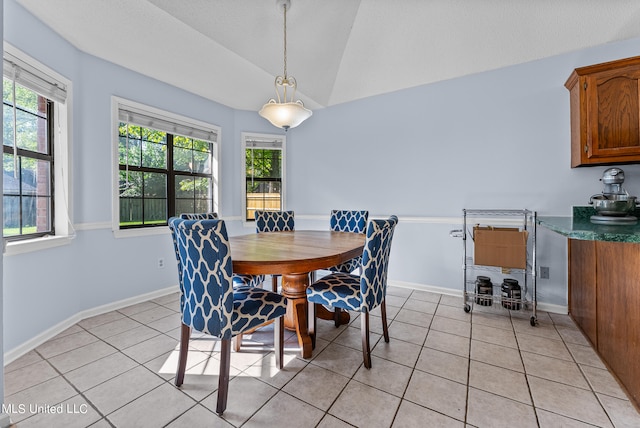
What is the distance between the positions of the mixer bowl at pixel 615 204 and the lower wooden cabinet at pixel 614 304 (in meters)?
0.27

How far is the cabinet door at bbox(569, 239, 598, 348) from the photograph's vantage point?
196cm

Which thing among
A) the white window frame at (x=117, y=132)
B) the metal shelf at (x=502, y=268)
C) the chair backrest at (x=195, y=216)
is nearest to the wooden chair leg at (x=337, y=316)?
the metal shelf at (x=502, y=268)

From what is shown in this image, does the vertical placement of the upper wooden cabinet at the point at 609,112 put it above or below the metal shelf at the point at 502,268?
above

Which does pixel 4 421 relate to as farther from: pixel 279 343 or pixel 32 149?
pixel 32 149

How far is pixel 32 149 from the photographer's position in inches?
85.0

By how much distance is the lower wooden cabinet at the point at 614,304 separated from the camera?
145 centimetres

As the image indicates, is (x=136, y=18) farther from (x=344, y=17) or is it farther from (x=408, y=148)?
(x=408, y=148)

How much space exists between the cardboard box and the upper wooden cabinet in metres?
0.82

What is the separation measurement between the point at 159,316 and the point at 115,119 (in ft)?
6.55

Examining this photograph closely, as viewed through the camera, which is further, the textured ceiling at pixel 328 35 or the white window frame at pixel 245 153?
the white window frame at pixel 245 153

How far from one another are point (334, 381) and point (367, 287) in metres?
0.59

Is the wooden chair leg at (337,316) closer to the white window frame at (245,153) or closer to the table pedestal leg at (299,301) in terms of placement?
the table pedestal leg at (299,301)

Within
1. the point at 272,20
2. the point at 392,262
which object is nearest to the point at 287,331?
the point at 392,262

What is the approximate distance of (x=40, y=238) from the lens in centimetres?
219
